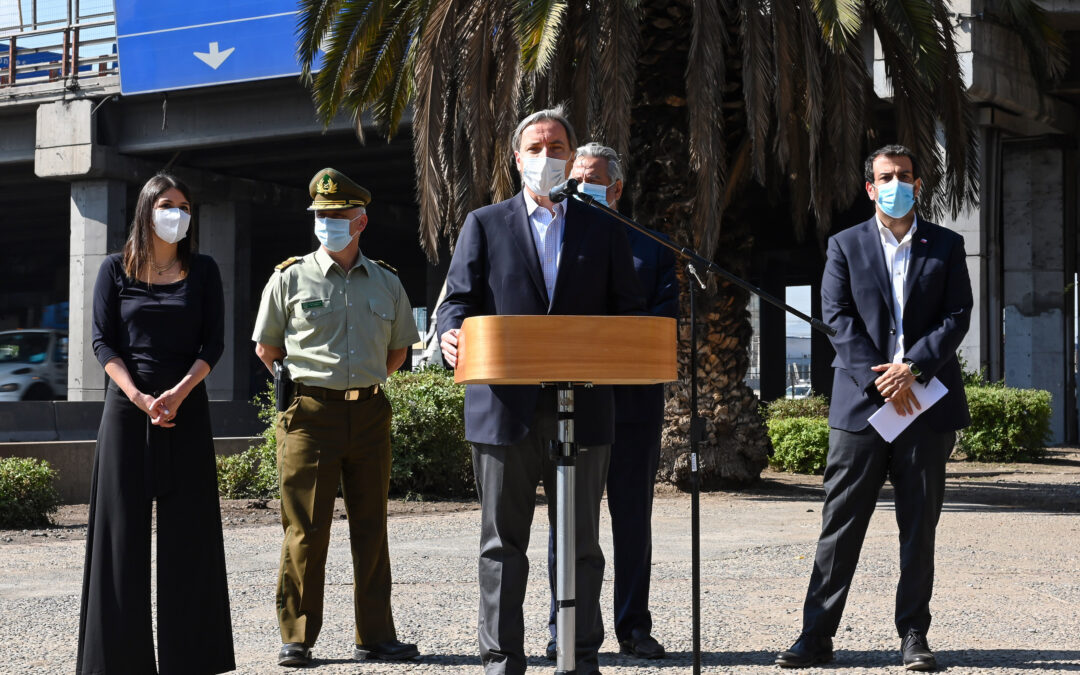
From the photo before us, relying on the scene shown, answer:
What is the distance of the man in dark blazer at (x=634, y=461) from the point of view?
17.5 ft

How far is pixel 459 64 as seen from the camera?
40.0 ft

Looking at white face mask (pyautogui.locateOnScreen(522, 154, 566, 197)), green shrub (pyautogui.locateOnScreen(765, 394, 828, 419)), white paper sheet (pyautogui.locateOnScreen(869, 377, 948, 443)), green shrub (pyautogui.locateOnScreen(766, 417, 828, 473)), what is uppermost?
white face mask (pyautogui.locateOnScreen(522, 154, 566, 197))

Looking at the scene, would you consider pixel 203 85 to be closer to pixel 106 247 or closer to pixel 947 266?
pixel 106 247

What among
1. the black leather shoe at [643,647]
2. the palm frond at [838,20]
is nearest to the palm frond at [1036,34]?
the palm frond at [838,20]

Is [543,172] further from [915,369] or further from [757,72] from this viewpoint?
[757,72]

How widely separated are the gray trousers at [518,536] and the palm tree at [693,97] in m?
6.32

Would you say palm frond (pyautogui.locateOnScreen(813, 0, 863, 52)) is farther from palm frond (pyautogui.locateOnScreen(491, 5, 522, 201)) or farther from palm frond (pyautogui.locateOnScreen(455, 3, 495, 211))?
palm frond (pyautogui.locateOnScreen(455, 3, 495, 211))

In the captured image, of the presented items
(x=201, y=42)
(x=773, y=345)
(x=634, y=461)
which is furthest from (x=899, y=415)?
(x=773, y=345)

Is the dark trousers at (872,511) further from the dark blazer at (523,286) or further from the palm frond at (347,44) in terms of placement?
the palm frond at (347,44)

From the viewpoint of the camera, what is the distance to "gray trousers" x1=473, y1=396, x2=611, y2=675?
13.6 feet

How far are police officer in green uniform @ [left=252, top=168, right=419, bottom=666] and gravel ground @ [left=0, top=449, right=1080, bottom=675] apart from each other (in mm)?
223

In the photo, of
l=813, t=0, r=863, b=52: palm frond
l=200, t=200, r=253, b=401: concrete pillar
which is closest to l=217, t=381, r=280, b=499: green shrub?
l=813, t=0, r=863, b=52: palm frond

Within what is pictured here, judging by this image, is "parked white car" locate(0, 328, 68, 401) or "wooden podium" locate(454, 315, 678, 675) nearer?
"wooden podium" locate(454, 315, 678, 675)

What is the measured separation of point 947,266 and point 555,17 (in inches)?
223
